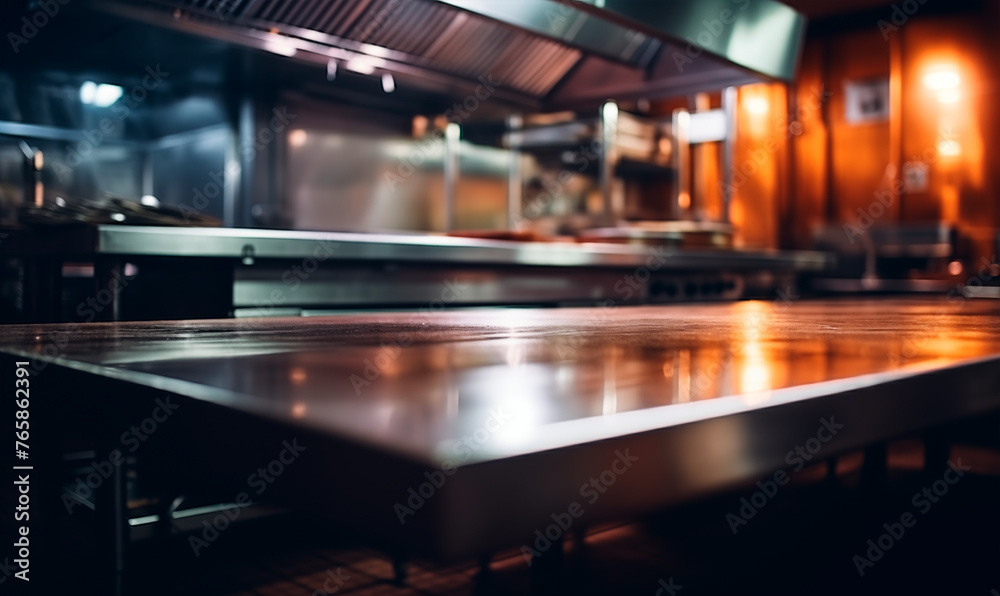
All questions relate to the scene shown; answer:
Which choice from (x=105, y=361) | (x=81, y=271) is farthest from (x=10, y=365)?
(x=81, y=271)

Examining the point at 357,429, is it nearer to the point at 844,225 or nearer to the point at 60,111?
the point at 60,111

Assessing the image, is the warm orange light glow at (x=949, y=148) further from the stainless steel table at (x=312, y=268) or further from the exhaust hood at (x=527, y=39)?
the stainless steel table at (x=312, y=268)

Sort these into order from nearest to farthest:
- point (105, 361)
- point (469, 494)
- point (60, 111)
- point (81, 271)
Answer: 1. point (469, 494)
2. point (105, 361)
3. point (81, 271)
4. point (60, 111)

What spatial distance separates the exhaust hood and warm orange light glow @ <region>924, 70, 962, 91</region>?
3.51 m

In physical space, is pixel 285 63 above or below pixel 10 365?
above

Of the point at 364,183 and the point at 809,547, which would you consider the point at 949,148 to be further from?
the point at 809,547

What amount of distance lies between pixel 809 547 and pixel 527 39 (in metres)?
3.01

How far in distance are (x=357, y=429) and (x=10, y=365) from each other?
1.10 feet

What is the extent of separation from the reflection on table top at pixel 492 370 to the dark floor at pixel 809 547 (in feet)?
0.45

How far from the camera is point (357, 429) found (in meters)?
0.21

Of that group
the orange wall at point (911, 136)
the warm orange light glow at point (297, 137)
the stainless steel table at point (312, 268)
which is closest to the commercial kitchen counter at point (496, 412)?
the stainless steel table at point (312, 268)

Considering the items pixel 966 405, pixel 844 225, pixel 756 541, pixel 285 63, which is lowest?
pixel 756 541

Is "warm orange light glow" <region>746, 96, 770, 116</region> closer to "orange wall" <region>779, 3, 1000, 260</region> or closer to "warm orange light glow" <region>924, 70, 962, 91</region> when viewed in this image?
"orange wall" <region>779, 3, 1000, 260</region>

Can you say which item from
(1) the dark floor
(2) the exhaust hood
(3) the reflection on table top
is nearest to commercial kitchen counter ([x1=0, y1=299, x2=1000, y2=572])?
(3) the reflection on table top
